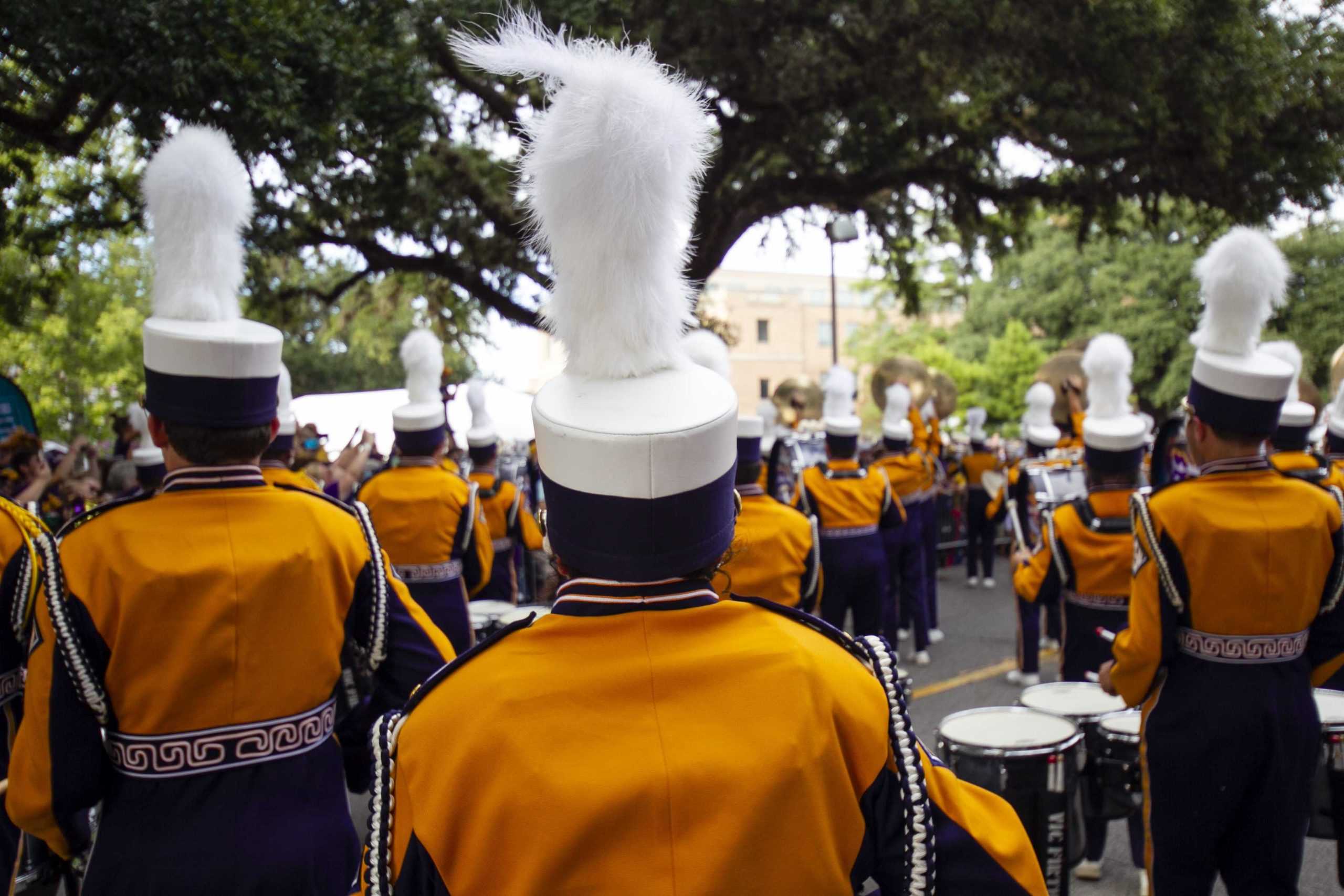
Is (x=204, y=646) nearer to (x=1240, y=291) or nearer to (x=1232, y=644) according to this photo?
(x=1232, y=644)

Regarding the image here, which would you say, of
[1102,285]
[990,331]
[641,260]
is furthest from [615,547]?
[990,331]

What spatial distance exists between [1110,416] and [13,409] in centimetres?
685

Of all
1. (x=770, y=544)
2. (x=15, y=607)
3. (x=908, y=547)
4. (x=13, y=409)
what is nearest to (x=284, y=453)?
(x=13, y=409)

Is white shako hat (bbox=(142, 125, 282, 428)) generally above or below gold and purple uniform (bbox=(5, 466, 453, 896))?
above

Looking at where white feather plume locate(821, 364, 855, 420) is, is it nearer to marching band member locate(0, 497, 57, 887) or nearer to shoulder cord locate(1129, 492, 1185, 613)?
shoulder cord locate(1129, 492, 1185, 613)

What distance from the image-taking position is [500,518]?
902 centimetres

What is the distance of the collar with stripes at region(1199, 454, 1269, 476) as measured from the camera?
3.50 metres

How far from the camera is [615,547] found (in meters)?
1.53

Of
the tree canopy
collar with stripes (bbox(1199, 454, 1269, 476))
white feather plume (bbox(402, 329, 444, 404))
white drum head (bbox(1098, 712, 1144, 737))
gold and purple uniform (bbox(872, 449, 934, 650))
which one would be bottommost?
gold and purple uniform (bbox(872, 449, 934, 650))

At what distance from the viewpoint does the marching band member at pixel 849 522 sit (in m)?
8.07

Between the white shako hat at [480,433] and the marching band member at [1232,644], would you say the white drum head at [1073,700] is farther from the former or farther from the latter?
the white shako hat at [480,433]

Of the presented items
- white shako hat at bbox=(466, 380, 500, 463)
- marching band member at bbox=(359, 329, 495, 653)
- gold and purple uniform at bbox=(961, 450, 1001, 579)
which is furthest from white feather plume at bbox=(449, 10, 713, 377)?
gold and purple uniform at bbox=(961, 450, 1001, 579)

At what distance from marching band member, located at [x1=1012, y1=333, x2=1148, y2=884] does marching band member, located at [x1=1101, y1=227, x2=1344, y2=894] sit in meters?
1.78

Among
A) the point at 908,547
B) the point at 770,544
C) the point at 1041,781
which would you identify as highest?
the point at 770,544
